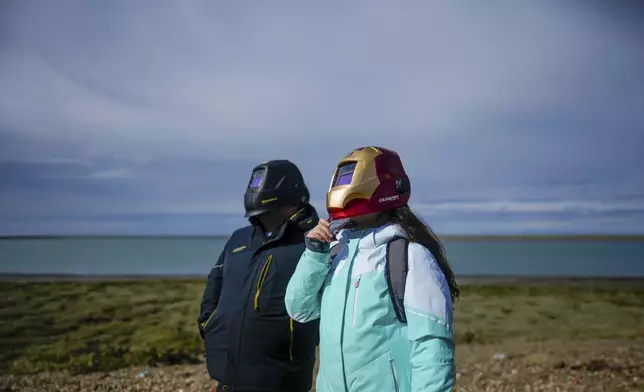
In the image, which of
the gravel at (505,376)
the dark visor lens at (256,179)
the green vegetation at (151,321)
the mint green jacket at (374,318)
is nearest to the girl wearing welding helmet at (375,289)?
the mint green jacket at (374,318)

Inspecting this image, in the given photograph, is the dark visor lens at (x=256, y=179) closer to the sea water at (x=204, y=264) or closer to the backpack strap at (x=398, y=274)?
the backpack strap at (x=398, y=274)

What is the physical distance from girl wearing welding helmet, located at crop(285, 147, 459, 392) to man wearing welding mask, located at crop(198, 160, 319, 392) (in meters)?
0.88

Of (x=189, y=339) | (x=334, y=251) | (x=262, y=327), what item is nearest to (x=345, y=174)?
(x=334, y=251)

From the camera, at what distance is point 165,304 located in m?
27.0

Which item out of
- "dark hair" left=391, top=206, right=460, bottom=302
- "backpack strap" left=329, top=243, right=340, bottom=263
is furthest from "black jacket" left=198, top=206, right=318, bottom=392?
"dark hair" left=391, top=206, right=460, bottom=302

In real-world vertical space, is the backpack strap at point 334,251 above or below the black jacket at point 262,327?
above

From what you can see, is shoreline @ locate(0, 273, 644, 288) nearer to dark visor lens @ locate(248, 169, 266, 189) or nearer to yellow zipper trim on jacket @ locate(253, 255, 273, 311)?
dark visor lens @ locate(248, 169, 266, 189)

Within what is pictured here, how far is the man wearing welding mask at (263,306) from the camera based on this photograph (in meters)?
4.58

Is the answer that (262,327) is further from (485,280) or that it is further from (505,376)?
(485,280)

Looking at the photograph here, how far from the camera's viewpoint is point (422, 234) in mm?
3566

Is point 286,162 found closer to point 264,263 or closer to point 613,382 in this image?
point 264,263

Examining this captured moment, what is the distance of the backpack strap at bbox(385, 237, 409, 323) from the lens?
127 inches

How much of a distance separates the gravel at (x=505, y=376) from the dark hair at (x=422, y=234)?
719 centimetres

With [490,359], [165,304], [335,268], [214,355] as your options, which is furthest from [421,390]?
[165,304]
